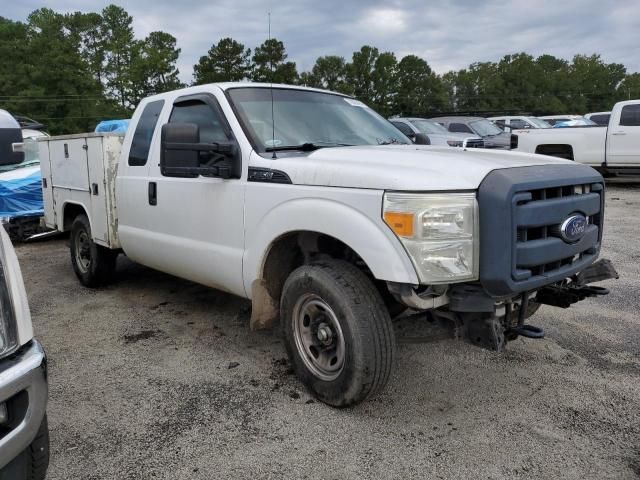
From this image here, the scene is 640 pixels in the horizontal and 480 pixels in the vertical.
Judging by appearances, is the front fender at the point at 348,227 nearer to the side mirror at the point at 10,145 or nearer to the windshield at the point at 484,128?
the side mirror at the point at 10,145

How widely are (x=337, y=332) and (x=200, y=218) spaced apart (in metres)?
1.52

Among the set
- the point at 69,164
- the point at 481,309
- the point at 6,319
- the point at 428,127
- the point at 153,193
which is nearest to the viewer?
the point at 6,319

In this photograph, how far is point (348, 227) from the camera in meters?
2.92

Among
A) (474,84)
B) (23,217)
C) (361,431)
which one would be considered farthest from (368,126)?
(474,84)

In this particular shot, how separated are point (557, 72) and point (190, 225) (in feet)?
294

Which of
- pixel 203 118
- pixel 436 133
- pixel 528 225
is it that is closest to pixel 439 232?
pixel 528 225

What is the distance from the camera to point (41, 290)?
19.6ft

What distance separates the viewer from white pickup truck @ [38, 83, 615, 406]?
2689mm

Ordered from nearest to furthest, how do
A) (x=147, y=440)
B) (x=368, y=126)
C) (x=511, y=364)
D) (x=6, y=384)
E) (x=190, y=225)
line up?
(x=6, y=384), (x=147, y=440), (x=511, y=364), (x=190, y=225), (x=368, y=126)

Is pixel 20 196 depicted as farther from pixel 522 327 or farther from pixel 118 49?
pixel 118 49

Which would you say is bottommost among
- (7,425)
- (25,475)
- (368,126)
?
(25,475)

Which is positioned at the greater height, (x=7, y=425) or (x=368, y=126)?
(x=368, y=126)

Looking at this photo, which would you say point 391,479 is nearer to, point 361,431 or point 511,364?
point 361,431

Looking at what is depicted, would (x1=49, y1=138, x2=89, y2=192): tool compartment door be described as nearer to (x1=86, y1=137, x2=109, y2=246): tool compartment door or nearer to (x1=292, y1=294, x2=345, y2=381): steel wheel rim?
(x1=86, y1=137, x2=109, y2=246): tool compartment door
